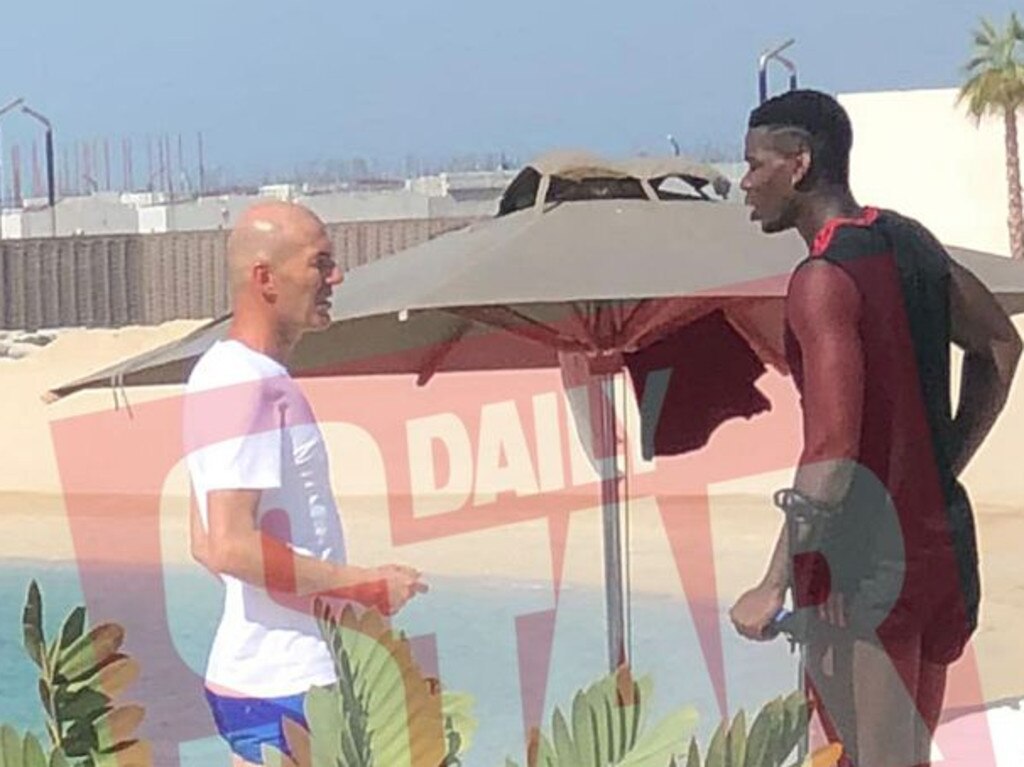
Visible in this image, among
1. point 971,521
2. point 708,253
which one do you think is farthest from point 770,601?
point 708,253

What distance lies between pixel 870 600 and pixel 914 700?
22 cm

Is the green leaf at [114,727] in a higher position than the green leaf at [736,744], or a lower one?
lower

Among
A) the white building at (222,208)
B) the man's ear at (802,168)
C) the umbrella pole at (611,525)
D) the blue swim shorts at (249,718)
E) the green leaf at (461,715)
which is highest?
the man's ear at (802,168)

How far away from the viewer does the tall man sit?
3000 mm

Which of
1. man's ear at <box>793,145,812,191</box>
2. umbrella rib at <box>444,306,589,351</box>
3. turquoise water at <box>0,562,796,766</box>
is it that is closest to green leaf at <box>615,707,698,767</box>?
man's ear at <box>793,145,812,191</box>

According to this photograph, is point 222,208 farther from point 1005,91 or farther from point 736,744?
point 736,744

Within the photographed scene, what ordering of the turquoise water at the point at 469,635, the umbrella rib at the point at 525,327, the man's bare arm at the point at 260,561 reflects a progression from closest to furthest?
the man's bare arm at the point at 260,561 → the umbrella rib at the point at 525,327 → the turquoise water at the point at 469,635

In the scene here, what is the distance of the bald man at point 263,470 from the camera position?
2.95 m

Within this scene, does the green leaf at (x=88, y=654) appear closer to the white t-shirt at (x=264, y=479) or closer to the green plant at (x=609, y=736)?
the green plant at (x=609, y=736)

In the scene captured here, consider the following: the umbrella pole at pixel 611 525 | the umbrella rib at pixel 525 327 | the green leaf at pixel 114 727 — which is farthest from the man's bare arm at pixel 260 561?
the umbrella pole at pixel 611 525

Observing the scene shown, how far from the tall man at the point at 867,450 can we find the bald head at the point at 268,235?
0.76 metres

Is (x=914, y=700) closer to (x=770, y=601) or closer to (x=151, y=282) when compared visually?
(x=770, y=601)

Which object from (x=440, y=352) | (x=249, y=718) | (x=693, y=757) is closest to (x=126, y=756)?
(x=693, y=757)

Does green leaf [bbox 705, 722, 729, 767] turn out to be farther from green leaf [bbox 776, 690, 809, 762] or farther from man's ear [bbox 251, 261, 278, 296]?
man's ear [bbox 251, 261, 278, 296]
